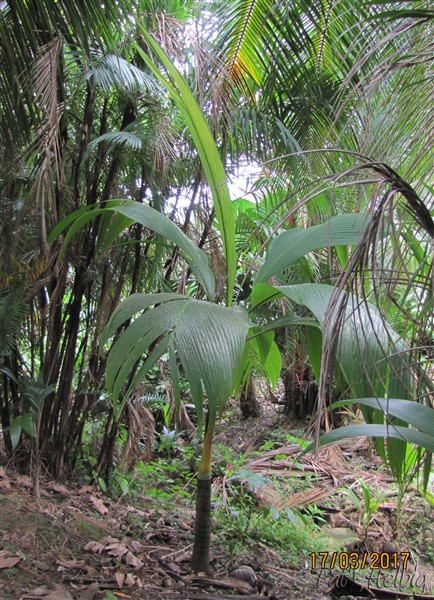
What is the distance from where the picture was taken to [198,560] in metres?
1.94

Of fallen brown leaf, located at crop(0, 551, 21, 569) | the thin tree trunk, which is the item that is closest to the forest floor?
fallen brown leaf, located at crop(0, 551, 21, 569)

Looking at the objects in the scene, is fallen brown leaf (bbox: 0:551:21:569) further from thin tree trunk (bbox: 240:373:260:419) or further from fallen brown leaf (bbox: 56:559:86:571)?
thin tree trunk (bbox: 240:373:260:419)

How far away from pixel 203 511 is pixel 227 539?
817 mm

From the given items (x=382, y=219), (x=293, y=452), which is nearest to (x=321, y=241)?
(x=382, y=219)

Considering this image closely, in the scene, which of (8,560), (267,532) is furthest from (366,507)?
(8,560)

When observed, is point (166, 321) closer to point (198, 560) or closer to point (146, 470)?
point (198, 560)

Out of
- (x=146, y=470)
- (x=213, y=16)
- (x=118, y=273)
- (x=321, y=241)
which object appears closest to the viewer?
(x=321, y=241)

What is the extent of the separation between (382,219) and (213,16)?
2296 millimetres

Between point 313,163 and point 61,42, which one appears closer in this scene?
point 61,42

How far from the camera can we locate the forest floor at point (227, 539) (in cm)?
186

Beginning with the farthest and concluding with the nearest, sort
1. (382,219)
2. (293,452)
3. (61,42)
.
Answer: (293,452), (61,42), (382,219)

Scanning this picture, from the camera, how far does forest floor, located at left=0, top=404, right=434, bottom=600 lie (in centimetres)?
186

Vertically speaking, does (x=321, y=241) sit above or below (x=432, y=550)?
above
